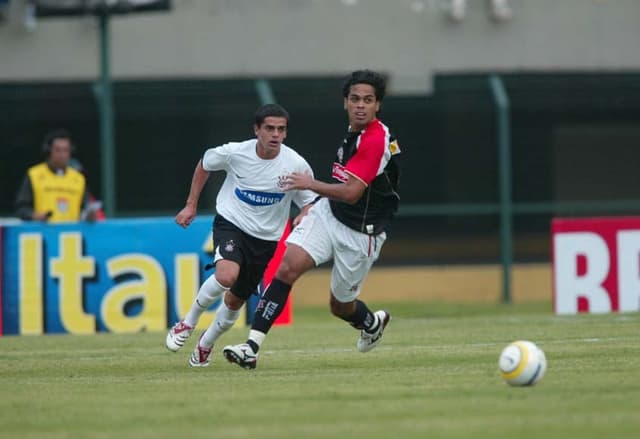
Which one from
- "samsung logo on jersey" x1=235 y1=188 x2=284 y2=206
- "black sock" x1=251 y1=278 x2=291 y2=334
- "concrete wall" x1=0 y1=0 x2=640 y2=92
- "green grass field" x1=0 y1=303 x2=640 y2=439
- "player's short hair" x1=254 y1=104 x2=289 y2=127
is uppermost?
"concrete wall" x1=0 y1=0 x2=640 y2=92

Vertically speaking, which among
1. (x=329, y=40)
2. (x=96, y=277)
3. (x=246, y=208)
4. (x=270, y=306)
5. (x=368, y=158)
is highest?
(x=329, y=40)

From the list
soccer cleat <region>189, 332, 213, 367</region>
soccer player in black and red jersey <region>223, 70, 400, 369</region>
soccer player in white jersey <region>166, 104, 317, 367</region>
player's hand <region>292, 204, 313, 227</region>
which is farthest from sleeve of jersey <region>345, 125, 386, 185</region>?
soccer cleat <region>189, 332, 213, 367</region>

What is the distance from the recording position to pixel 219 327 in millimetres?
11094

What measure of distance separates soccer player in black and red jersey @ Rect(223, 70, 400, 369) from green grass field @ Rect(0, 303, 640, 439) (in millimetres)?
488

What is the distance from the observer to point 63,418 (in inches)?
320

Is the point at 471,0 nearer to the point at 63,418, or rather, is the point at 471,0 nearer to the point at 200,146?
the point at 200,146

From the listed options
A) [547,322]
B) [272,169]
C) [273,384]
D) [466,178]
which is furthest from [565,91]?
[273,384]

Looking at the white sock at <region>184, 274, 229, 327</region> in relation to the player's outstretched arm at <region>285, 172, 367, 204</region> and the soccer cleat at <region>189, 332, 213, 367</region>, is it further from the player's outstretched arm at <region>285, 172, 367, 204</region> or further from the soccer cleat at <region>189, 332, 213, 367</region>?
the player's outstretched arm at <region>285, 172, 367, 204</region>

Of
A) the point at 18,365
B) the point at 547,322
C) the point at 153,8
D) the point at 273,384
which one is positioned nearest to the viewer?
the point at 273,384

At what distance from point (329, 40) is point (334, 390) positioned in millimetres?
16250

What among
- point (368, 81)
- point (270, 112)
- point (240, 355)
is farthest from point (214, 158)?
point (240, 355)

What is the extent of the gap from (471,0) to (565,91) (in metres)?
2.86

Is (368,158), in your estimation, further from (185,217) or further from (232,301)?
(232,301)

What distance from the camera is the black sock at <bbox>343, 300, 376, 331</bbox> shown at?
36.9 feet
